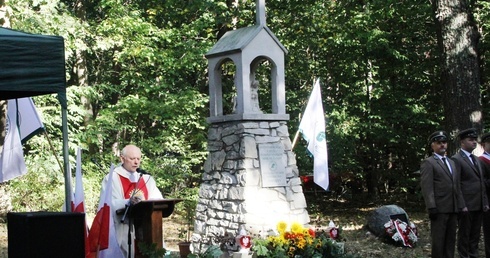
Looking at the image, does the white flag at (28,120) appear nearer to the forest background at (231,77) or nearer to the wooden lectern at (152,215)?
the wooden lectern at (152,215)

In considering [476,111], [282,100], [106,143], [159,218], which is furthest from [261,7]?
[106,143]

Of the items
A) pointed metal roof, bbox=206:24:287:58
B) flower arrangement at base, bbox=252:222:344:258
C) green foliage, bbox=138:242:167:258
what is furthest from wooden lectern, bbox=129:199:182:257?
pointed metal roof, bbox=206:24:287:58

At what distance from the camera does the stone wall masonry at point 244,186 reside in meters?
9.11

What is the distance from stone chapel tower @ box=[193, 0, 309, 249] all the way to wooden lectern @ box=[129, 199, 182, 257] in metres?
3.24

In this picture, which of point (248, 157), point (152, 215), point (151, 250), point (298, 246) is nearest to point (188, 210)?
point (248, 157)

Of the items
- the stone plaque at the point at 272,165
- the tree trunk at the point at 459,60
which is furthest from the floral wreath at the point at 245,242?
the tree trunk at the point at 459,60

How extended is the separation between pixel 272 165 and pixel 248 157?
39 cm

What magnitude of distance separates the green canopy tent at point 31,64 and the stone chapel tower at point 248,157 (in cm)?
427

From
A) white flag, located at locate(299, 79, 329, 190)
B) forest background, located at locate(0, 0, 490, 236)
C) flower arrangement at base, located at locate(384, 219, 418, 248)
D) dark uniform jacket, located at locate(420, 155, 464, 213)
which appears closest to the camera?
dark uniform jacket, located at locate(420, 155, 464, 213)

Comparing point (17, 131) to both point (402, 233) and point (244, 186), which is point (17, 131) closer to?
point (244, 186)

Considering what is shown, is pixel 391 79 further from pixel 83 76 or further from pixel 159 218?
pixel 159 218

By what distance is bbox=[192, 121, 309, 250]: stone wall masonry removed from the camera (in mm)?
9109

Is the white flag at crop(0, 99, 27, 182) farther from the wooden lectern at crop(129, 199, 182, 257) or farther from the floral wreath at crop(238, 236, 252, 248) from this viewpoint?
the floral wreath at crop(238, 236, 252, 248)

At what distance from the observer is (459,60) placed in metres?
10.3
